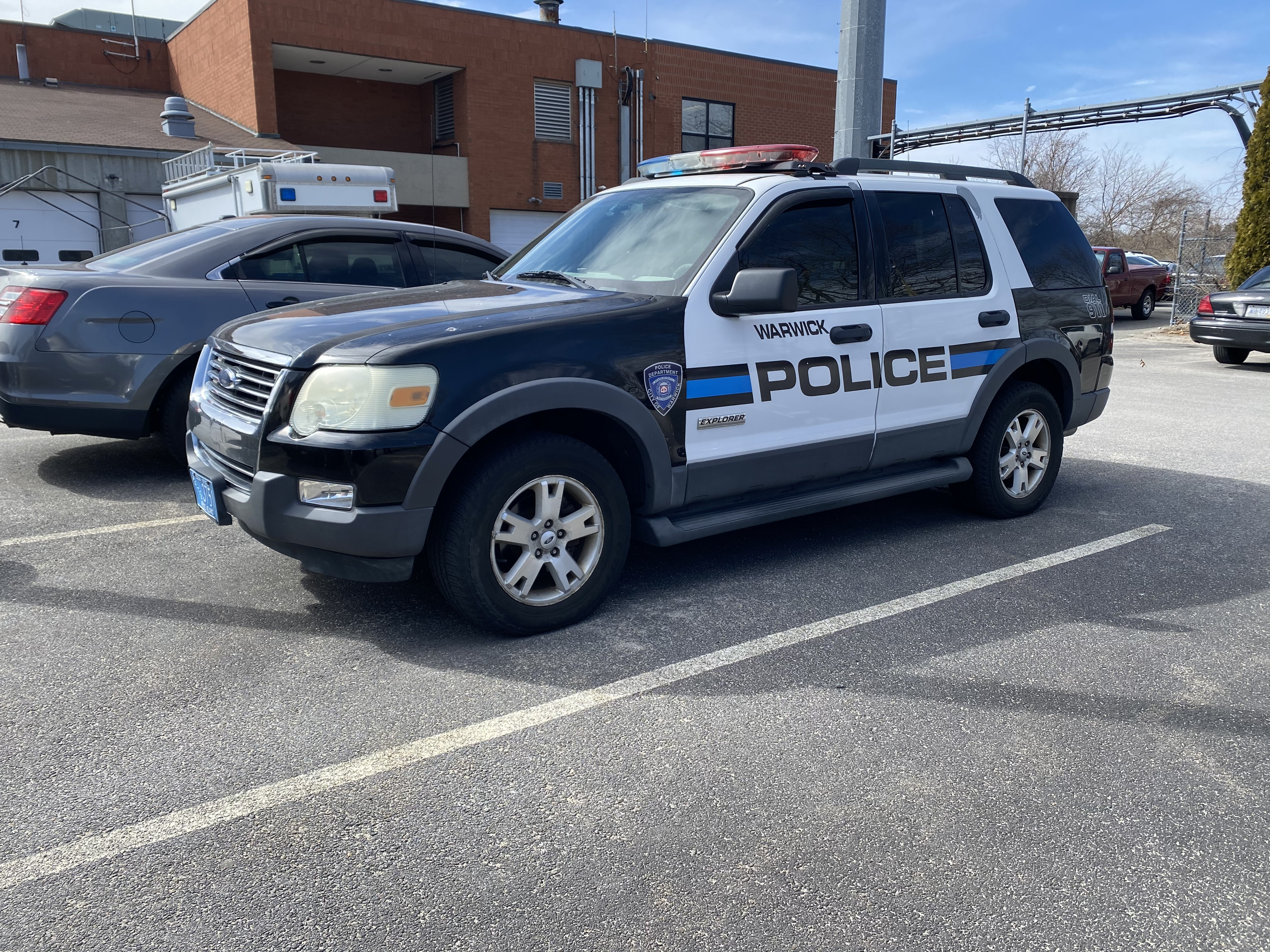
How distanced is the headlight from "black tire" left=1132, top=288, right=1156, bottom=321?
23.7 metres

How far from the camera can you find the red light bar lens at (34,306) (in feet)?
18.7

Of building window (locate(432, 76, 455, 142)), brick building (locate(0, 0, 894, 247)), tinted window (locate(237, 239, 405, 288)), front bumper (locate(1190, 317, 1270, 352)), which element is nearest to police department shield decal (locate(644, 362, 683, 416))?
tinted window (locate(237, 239, 405, 288))

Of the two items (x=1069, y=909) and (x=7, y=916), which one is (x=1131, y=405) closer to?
(x=1069, y=909)

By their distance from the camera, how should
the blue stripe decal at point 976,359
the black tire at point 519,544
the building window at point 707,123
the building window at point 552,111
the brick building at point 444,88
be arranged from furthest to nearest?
the building window at point 707,123
the building window at point 552,111
the brick building at point 444,88
the blue stripe decal at point 976,359
the black tire at point 519,544

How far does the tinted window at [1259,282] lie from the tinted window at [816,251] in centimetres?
1152

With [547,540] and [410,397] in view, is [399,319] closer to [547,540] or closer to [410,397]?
[410,397]

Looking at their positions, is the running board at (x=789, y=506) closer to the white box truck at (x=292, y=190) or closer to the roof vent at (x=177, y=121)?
the white box truck at (x=292, y=190)

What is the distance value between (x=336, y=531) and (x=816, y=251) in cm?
254

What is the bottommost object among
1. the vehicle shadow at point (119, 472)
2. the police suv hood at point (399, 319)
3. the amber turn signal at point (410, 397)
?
the vehicle shadow at point (119, 472)

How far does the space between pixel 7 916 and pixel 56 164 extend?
63.9 ft

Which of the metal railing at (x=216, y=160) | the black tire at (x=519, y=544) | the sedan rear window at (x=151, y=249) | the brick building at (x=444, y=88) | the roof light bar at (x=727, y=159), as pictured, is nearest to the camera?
the black tire at (x=519, y=544)

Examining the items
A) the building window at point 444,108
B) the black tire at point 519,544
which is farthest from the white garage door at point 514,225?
the black tire at point 519,544

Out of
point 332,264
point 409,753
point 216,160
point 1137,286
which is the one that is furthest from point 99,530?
point 1137,286

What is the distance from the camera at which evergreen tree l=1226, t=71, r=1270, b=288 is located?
709 inches
